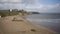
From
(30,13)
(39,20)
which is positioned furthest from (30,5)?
(39,20)

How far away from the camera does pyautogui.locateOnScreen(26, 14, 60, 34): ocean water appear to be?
2184 millimetres

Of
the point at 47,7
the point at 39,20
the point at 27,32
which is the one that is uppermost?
the point at 47,7

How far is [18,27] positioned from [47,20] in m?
0.43

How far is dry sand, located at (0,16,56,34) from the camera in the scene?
2.14 meters

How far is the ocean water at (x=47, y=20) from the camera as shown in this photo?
2.18 m

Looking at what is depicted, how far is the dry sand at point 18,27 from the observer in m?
2.14

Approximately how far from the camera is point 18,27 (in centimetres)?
216

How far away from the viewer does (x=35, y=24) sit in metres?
2.19

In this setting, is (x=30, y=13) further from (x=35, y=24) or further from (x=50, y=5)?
(x=50, y=5)

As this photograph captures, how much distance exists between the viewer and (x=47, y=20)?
2207mm

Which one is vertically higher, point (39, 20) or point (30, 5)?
point (30, 5)

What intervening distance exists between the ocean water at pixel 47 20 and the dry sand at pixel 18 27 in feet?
0.21

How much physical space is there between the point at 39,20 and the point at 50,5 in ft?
0.88

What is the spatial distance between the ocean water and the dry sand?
0.06 meters
